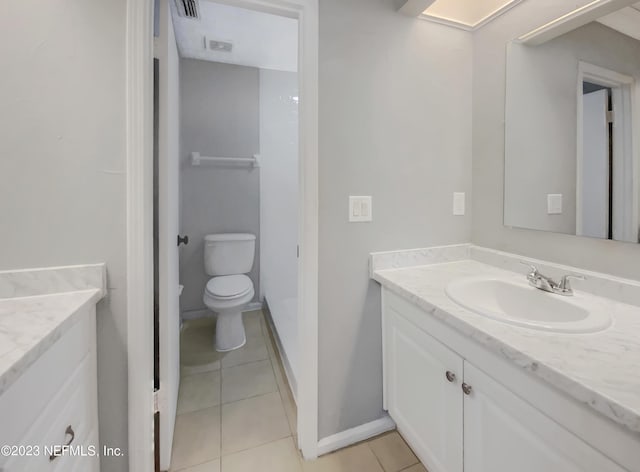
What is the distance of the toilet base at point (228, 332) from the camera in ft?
6.91

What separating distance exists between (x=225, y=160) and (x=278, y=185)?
0.55m

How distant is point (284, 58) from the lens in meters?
2.46

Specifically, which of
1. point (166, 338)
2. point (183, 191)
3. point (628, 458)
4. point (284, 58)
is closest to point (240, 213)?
point (183, 191)

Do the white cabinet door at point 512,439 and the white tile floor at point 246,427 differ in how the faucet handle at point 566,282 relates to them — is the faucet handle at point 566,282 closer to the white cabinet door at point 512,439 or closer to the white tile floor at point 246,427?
the white cabinet door at point 512,439

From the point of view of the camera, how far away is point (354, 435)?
1.33 metres

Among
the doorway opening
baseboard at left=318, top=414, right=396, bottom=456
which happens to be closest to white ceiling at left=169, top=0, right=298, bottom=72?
the doorway opening


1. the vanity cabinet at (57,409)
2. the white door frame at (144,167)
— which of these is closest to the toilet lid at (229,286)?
the white door frame at (144,167)

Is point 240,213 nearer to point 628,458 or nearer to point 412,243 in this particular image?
point 412,243

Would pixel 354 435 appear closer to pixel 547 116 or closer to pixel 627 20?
pixel 547 116

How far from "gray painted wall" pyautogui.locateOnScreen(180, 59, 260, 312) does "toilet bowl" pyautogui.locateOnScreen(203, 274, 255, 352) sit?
1.92 ft

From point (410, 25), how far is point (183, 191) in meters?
2.15

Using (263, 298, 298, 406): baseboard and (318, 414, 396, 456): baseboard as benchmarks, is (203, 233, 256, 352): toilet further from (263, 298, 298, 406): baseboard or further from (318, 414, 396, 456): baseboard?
(318, 414, 396, 456): baseboard

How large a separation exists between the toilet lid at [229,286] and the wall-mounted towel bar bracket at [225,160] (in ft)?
3.51

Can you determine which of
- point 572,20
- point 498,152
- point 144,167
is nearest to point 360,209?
point 498,152
